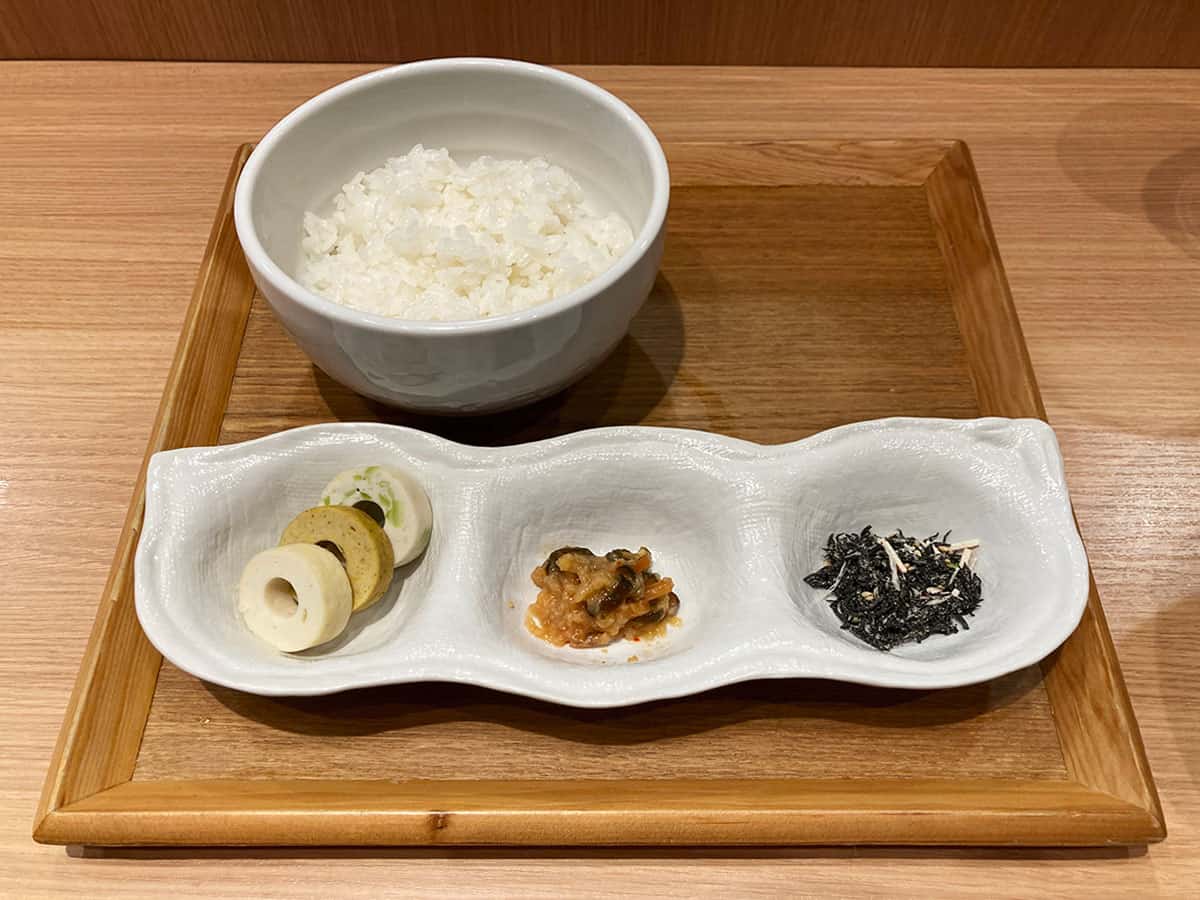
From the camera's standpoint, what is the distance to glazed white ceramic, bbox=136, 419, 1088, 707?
108 cm

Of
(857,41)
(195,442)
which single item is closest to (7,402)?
(195,442)

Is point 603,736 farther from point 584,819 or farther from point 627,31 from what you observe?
point 627,31

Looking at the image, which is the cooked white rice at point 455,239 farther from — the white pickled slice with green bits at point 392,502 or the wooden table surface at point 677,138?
the wooden table surface at point 677,138

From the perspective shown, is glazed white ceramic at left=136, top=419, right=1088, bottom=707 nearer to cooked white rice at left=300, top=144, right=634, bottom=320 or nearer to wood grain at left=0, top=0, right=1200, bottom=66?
cooked white rice at left=300, top=144, right=634, bottom=320

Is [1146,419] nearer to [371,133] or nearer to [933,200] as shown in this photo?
[933,200]

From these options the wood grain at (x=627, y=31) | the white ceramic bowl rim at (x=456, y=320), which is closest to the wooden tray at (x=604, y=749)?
the white ceramic bowl rim at (x=456, y=320)

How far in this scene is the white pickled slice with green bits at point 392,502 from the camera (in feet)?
3.92

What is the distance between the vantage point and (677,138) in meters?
1.91

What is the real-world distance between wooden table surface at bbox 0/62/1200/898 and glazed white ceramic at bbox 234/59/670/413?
1.31 feet

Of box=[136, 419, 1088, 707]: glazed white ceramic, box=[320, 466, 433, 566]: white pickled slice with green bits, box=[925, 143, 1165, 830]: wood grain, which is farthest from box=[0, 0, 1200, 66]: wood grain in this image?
box=[320, 466, 433, 566]: white pickled slice with green bits

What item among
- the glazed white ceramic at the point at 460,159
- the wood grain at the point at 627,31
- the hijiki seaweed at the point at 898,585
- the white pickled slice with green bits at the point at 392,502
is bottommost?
the hijiki seaweed at the point at 898,585

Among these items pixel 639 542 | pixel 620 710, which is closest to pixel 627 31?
pixel 639 542

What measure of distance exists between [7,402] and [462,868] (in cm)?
106

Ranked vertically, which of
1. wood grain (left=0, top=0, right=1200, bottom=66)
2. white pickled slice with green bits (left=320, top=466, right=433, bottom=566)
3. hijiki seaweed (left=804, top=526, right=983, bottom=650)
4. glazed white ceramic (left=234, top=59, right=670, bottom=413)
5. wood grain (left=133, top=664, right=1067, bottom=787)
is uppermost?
glazed white ceramic (left=234, top=59, right=670, bottom=413)
